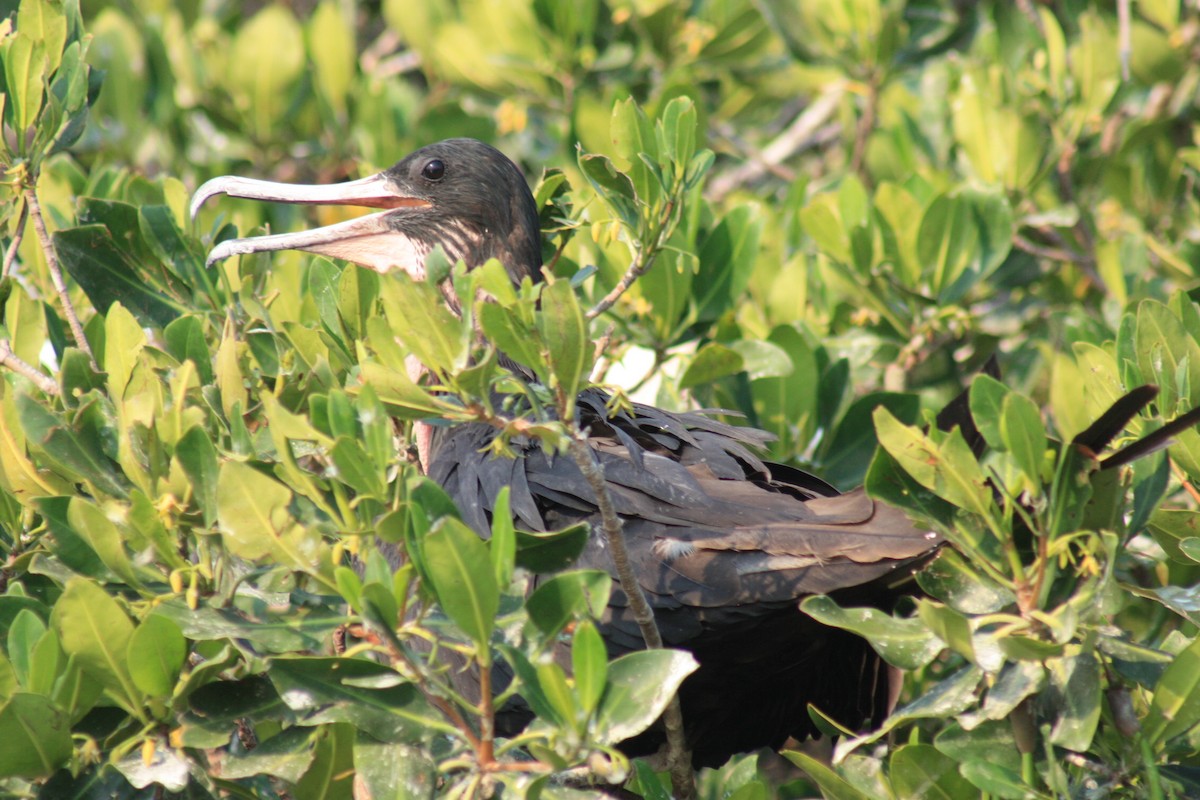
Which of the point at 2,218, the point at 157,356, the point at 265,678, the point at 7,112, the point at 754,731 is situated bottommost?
the point at 754,731

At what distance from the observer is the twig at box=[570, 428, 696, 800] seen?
1.62 metres

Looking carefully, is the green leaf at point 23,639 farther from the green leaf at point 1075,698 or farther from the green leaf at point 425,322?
the green leaf at point 1075,698

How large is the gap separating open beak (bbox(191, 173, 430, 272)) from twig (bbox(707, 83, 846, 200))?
1331 mm

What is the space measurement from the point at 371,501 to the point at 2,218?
45.1 inches

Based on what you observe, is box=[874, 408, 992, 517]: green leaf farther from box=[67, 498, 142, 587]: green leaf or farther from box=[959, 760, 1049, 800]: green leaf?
box=[67, 498, 142, 587]: green leaf

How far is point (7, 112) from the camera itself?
2238mm

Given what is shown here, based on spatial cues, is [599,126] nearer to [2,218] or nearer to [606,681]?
[2,218]

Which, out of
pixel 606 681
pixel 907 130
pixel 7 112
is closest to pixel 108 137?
pixel 7 112

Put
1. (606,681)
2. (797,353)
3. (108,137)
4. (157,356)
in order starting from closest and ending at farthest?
(606,681), (157,356), (797,353), (108,137)

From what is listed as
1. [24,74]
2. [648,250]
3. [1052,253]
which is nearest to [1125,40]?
[1052,253]

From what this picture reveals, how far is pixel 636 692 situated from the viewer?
1540 mm

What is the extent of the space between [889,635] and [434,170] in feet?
5.73

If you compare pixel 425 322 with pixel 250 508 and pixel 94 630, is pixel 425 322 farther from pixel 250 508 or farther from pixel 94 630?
pixel 94 630

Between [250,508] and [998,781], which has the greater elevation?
[250,508]
